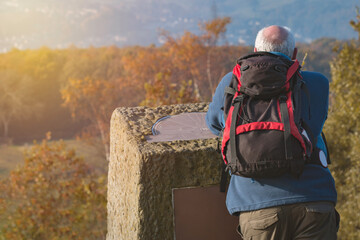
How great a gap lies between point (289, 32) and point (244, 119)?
501mm

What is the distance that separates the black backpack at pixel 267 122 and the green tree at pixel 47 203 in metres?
8.93

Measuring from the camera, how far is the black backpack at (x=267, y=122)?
5.95 feet

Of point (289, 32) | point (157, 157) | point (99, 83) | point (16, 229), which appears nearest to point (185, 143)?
point (157, 157)

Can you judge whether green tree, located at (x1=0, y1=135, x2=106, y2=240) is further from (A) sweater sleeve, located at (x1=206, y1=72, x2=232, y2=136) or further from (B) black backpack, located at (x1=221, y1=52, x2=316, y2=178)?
(B) black backpack, located at (x1=221, y1=52, x2=316, y2=178)

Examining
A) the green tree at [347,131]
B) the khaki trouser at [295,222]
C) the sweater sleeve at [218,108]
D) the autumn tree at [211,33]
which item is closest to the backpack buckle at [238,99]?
the sweater sleeve at [218,108]

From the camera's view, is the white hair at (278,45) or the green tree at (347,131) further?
the green tree at (347,131)

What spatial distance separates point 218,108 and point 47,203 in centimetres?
1043

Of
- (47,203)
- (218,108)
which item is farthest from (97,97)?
(218,108)

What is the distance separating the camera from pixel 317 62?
3550 cm

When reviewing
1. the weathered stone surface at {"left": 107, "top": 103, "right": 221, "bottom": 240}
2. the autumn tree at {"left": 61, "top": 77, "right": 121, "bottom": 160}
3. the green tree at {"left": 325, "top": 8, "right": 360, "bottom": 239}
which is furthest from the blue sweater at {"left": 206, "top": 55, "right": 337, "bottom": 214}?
the autumn tree at {"left": 61, "top": 77, "right": 121, "bottom": 160}

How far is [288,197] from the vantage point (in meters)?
1.84

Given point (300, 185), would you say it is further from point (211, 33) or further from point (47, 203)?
point (211, 33)

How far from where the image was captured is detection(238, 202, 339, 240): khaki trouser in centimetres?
183

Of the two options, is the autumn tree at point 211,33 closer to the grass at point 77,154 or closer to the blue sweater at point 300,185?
the grass at point 77,154
